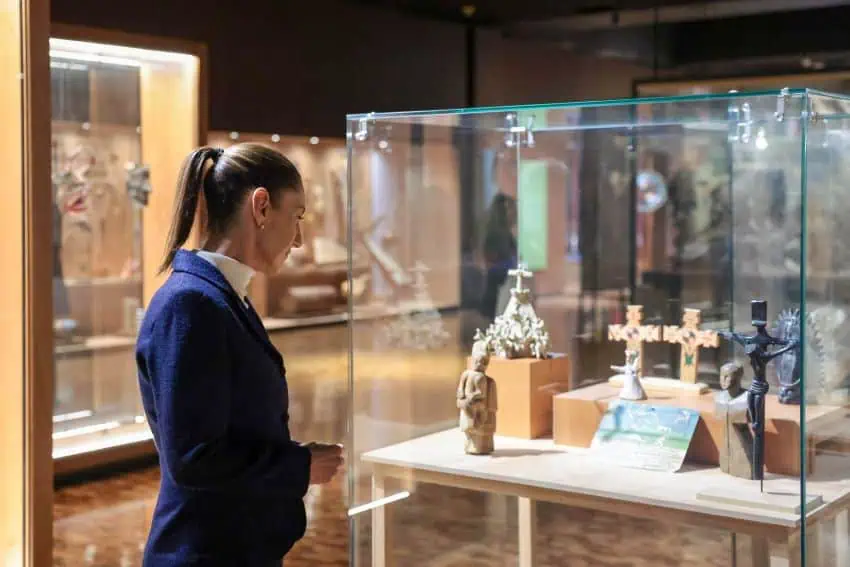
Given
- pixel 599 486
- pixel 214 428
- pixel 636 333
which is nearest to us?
pixel 214 428

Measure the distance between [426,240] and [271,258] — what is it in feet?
4.96

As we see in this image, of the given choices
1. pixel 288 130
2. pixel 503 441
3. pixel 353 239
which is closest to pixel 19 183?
pixel 353 239

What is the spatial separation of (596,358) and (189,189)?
5.53 ft

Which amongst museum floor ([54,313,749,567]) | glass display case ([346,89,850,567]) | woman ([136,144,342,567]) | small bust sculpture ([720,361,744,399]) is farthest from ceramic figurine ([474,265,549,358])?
woman ([136,144,342,567])

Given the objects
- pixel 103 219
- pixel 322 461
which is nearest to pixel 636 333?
pixel 322 461

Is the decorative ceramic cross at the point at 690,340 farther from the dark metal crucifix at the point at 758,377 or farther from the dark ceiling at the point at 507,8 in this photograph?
the dark ceiling at the point at 507,8

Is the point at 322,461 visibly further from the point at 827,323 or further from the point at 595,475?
the point at 827,323

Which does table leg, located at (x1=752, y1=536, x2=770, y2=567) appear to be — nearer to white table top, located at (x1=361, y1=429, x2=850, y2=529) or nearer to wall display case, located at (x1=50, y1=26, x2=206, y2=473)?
white table top, located at (x1=361, y1=429, x2=850, y2=529)

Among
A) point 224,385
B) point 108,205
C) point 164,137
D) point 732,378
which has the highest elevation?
point 164,137

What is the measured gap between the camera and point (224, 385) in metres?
1.78

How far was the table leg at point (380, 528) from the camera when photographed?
10.1 ft

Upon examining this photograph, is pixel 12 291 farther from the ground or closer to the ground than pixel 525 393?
farther from the ground

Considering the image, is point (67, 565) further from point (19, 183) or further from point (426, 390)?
point (426, 390)

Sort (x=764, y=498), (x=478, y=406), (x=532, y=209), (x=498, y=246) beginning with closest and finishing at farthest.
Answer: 1. (x=764, y=498)
2. (x=478, y=406)
3. (x=498, y=246)
4. (x=532, y=209)
